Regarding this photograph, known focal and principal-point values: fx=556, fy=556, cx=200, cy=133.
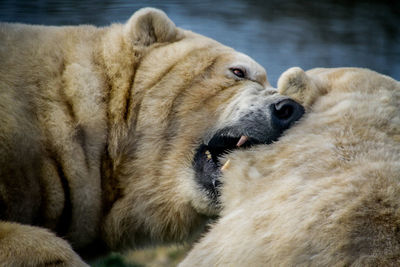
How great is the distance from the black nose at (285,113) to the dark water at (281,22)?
1.97 metres

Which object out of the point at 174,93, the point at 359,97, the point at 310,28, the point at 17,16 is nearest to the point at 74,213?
the point at 174,93

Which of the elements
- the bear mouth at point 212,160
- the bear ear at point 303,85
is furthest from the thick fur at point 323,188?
the bear mouth at point 212,160

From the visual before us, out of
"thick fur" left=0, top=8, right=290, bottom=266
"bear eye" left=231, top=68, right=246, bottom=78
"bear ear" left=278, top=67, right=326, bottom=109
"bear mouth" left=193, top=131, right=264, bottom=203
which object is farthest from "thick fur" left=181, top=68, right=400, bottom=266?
"bear eye" left=231, top=68, right=246, bottom=78

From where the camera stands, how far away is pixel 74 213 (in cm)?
288

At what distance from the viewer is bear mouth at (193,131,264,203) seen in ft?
9.48

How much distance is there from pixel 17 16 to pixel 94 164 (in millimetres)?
2350

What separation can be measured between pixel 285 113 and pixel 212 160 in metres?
0.57

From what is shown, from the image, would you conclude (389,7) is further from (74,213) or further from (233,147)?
(74,213)

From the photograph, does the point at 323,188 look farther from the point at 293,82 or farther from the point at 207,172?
the point at 207,172

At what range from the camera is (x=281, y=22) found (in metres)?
5.18

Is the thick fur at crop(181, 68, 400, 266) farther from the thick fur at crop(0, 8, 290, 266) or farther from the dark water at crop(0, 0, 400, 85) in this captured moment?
the dark water at crop(0, 0, 400, 85)

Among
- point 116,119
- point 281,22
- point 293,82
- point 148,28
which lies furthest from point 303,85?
point 281,22

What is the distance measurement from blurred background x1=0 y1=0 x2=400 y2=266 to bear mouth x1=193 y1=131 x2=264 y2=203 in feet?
5.76

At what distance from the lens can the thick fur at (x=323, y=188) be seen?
1742mm
